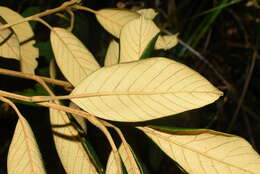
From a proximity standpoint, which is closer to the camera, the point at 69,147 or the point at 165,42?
the point at 69,147

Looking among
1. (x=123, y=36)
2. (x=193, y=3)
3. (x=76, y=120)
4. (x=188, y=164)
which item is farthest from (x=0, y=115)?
(x=193, y=3)

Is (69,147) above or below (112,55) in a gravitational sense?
below

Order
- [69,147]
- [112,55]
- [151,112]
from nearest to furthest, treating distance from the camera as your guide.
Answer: [151,112] → [69,147] → [112,55]

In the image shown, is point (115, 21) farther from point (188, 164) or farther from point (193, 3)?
point (193, 3)

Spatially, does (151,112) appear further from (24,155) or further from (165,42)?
(165,42)

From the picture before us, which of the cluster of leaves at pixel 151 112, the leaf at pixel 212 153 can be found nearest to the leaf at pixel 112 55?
the cluster of leaves at pixel 151 112

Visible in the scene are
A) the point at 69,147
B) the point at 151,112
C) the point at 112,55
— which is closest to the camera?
the point at 151,112

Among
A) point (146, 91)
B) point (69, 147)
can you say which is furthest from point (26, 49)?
point (146, 91)
